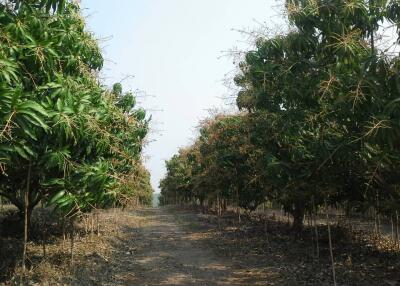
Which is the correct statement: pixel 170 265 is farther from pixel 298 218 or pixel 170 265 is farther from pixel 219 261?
pixel 298 218

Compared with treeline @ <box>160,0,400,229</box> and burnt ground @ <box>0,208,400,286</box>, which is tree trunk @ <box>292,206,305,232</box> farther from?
treeline @ <box>160,0,400,229</box>

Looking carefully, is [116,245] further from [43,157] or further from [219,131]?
[43,157]

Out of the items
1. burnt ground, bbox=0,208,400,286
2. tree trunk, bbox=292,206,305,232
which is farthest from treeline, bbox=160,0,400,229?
tree trunk, bbox=292,206,305,232

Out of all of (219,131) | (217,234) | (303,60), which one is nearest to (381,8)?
(303,60)

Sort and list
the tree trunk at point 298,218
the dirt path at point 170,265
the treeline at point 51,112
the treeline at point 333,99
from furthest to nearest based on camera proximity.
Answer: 1. the tree trunk at point 298,218
2. the dirt path at point 170,265
3. the treeline at point 333,99
4. the treeline at point 51,112

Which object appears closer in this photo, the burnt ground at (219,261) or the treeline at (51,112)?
the treeline at (51,112)

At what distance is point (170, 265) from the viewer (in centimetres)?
1159

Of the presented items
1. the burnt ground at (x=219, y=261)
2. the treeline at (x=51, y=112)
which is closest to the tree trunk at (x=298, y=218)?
the burnt ground at (x=219, y=261)

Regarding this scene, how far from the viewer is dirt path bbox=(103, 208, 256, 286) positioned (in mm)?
9812

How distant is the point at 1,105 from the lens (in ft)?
15.3

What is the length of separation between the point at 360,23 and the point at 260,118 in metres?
4.66

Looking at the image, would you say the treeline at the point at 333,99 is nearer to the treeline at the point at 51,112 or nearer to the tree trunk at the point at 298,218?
the treeline at the point at 51,112

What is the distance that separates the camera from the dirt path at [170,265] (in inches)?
386

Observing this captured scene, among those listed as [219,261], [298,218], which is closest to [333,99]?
[219,261]
